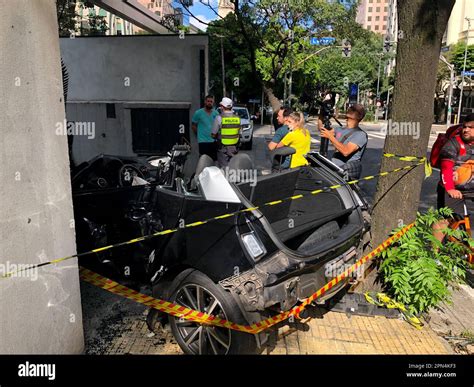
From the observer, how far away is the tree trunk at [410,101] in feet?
13.0

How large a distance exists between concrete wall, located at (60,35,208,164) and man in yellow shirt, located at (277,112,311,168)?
5352 millimetres

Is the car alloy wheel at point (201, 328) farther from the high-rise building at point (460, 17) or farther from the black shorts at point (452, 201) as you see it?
the high-rise building at point (460, 17)

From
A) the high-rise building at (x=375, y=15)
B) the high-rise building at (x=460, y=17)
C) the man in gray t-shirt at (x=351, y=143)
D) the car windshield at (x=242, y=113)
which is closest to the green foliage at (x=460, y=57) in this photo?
the high-rise building at (x=460, y=17)

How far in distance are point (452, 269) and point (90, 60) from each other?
10.00 meters

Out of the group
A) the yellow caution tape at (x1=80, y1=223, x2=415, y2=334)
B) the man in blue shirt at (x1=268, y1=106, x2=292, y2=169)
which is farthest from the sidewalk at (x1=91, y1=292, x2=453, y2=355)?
the man in blue shirt at (x1=268, y1=106, x2=292, y2=169)

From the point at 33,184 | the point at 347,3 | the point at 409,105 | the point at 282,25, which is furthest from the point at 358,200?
the point at 347,3

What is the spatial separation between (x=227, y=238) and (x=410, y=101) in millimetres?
2465

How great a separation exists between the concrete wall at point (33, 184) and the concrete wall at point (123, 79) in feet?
24.3

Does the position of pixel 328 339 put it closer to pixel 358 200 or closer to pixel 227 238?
pixel 358 200

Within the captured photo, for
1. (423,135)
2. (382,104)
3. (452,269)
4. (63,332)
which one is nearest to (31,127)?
(63,332)

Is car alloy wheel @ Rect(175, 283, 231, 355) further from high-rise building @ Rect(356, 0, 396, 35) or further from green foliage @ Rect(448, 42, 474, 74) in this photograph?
high-rise building @ Rect(356, 0, 396, 35)

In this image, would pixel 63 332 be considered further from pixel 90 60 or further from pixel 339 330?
pixel 90 60

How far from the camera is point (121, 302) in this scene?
4395mm

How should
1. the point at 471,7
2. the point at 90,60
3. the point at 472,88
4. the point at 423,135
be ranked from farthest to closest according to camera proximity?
1. the point at 471,7
2. the point at 472,88
3. the point at 90,60
4. the point at 423,135
